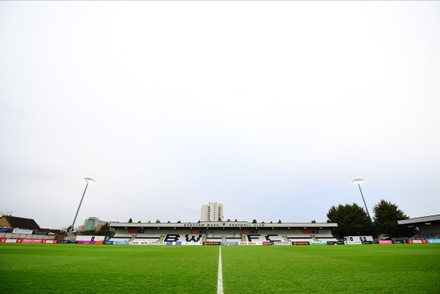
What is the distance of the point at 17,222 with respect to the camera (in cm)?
6206

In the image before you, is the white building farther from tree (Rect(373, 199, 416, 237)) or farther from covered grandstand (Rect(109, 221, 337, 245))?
tree (Rect(373, 199, 416, 237))

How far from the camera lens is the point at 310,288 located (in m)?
4.68

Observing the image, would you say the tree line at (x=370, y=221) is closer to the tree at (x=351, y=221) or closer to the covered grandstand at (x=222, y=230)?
the tree at (x=351, y=221)

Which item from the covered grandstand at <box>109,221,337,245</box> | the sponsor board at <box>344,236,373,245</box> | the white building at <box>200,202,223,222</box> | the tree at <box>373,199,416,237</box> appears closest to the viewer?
the sponsor board at <box>344,236,373,245</box>

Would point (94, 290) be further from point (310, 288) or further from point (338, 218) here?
point (338, 218)

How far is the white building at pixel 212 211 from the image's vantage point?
184 m

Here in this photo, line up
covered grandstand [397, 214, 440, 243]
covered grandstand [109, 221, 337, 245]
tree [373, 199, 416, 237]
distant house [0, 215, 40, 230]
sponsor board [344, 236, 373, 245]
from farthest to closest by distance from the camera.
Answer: distant house [0, 215, 40, 230] → covered grandstand [109, 221, 337, 245] → tree [373, 199, 416, 237] → sponsor board [344, 236, 373, 245] → covered grandstand [397, 214, 440, 243]

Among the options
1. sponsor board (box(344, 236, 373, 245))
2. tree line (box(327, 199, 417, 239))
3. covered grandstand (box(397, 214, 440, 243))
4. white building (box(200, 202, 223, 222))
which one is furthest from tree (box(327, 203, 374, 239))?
white building (box(200, 202, 223, 222))

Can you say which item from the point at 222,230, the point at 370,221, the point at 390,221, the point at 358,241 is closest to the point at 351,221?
the point at 370,221

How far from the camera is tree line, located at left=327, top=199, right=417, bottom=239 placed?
4597 cm

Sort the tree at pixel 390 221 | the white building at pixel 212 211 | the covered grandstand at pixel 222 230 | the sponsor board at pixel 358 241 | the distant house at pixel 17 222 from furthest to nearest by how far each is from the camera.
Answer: the white building at pixel 212 211 < the distant house at pixel 17 222 < the covered grandstand at pixel 222 230 < the tree at pixel 390 221 < the sponsor board at pixel 358 241

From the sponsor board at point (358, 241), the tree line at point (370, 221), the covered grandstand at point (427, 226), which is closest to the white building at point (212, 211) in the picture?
the tree line at point (370, 221)

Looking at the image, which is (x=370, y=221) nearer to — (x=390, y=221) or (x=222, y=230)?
(x=390, y=221)

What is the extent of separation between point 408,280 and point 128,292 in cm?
664
